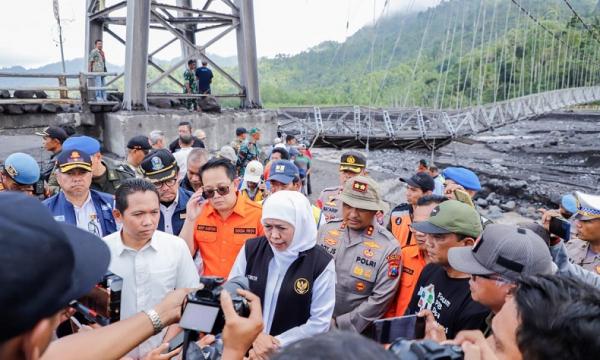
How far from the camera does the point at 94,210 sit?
3076 millimetres

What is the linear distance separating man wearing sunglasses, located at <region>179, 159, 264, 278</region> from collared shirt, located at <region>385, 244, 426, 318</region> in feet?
3.38

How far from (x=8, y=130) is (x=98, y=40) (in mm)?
2551

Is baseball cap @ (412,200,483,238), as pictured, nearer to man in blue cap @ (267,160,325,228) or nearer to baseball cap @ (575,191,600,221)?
baseball cap @ (575,191,600,221)

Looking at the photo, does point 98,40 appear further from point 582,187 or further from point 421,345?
point 582,187

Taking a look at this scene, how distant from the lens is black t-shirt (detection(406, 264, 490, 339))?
200 centimetres

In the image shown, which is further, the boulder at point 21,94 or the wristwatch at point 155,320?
the boulder at point 21,94

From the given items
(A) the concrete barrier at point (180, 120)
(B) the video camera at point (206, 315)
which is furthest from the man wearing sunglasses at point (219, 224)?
(A) the concrete barrier at point (180, 120)

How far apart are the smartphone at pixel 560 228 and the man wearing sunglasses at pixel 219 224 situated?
6.25 feet

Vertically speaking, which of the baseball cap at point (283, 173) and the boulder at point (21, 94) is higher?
the boulder at point (21, 94)

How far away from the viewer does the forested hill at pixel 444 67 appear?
41.8 meters

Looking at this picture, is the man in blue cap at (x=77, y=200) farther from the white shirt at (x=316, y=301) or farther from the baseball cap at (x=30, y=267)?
the baseball cap at (x=30, y=267)

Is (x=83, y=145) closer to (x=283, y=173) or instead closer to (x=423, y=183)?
(x=283, y=173)

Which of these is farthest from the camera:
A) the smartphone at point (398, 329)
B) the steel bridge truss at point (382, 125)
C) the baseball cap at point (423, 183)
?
the steel bridge truss at point (382, 125)

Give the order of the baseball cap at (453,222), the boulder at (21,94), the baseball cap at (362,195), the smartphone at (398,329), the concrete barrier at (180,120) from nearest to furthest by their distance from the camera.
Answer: the smartphone at (398,329), the baseball cap at (453,222), the baseball cap at (362,195), the concrete barrier at (180,120), the boulder at (21,94)
